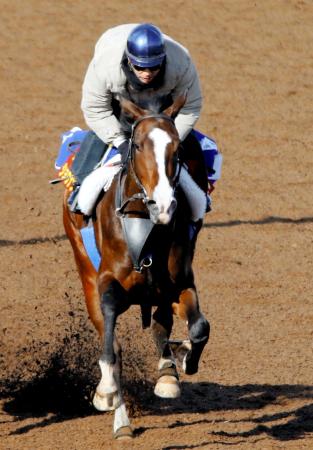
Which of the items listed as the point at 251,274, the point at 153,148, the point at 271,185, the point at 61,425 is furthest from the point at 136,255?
the point at 271,185

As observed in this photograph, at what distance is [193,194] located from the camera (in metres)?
7.28

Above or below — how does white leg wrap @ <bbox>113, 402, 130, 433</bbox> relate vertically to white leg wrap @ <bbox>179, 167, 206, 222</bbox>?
below

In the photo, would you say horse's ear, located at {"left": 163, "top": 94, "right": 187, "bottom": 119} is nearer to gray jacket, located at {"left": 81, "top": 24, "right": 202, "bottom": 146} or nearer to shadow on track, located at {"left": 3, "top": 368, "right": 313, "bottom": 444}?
gray jacket, located at {"left": 81, "top": 24, "right": 202, "bottom": 146}

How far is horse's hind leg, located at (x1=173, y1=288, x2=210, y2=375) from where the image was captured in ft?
23.4

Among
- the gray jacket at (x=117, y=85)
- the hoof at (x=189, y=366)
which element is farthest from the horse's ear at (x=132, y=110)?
the hoof at (x=189, y=366)

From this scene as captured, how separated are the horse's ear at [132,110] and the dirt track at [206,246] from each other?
6.98 ft

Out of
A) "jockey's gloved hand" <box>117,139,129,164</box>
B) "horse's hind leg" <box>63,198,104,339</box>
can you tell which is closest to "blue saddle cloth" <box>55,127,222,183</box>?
"jockey's gloved hand" <box>117,139,129,164</box>

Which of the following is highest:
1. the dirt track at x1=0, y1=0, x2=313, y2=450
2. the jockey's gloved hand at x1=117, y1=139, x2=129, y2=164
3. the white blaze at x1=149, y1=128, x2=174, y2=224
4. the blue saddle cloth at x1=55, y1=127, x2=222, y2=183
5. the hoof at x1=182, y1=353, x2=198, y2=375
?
the white blaze at x1=149, y1=128, x2=174, y2=224

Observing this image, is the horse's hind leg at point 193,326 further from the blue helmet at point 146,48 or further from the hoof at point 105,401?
the blue helmet at point 146,48

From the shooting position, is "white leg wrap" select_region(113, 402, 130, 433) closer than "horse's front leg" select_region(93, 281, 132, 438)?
No

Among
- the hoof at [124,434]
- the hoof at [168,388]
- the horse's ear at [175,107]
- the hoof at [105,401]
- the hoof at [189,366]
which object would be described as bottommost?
the hoof at [124,434]

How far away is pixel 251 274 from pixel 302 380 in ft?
7.83

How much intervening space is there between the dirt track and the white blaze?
5.94 feet

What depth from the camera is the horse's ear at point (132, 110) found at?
6879mm
